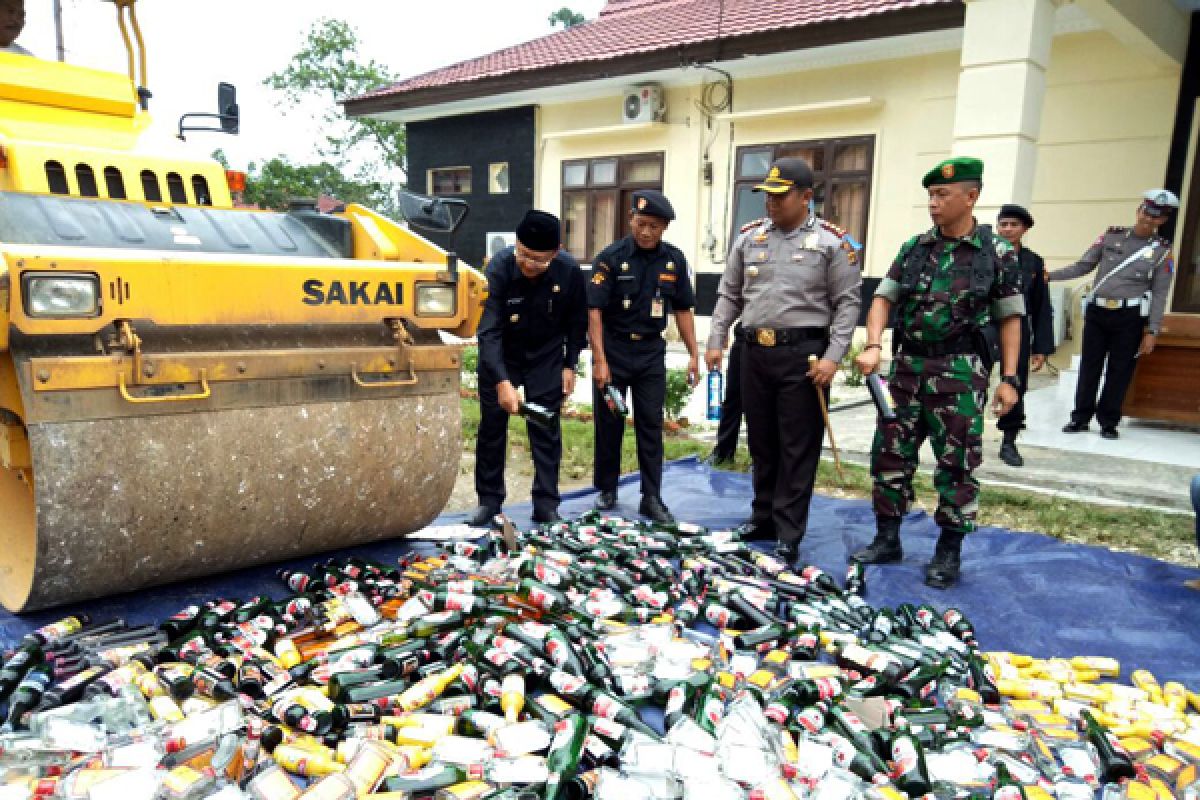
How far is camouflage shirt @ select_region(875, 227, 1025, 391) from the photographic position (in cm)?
360

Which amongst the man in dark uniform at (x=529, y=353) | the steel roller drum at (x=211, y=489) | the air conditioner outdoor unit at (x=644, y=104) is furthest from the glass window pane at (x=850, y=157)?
the steel roller drum at (x=211, y=489)

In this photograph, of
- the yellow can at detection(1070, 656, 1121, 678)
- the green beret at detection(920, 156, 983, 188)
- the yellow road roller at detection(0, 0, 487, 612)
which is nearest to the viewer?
the yellow road roller at detection(0, 0, 487, 612)

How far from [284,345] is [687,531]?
6.84 ft

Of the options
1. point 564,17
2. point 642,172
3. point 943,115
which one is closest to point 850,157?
point 943,115

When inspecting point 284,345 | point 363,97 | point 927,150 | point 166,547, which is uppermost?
point 363,97

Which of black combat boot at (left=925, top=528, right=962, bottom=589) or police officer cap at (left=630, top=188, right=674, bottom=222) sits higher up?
police officer cap at (left=630, top=188, right=674, bottom=222)

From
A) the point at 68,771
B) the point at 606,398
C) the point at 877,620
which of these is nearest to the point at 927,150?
the point at 606,398

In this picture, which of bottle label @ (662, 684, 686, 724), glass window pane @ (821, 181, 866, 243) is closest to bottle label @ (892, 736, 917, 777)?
bottle label @ (662, 684, 686, 724)

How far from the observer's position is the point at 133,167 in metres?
3.39

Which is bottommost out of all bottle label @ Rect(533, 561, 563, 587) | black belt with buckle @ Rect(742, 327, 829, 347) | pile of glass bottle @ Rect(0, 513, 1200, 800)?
pile of glass bottle @ Rect(0, 513, 1200, 800)

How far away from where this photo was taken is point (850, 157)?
10117 mm

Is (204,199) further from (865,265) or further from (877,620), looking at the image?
(865,265)

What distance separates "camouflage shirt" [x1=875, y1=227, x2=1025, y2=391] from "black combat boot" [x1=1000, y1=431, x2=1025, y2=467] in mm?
2323

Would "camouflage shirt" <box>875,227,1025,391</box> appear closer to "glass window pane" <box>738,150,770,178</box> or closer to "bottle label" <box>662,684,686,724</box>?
"bottle label" <box>662,684,686,724</box>
